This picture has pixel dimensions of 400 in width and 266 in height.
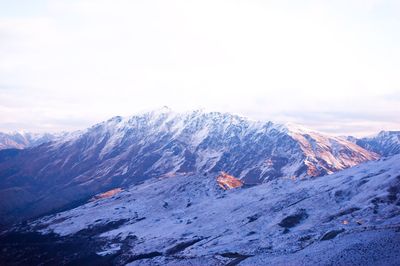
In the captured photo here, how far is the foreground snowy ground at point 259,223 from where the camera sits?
82.7 m

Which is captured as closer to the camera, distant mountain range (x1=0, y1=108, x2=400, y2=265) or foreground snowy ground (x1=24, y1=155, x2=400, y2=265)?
foreground snowy ground (x1=24, y1=155, x2=400, y2=265)

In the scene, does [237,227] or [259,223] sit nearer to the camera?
[259,223]

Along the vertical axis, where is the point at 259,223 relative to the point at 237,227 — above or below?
above

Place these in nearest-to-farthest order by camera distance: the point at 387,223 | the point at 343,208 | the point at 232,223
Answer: the point at 387,223 < the point at 343,208 < the point at 232,223

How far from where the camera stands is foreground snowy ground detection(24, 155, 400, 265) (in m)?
82.7

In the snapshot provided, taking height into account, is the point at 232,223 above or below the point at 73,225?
→ above

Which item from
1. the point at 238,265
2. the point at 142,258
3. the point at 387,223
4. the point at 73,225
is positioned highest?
A: the point at 387,223

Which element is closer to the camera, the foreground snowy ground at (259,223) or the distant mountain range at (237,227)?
the foreground snowy ground at (259,223)

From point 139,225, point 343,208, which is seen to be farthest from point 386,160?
point 139,225

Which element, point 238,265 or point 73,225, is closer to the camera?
point 238,265

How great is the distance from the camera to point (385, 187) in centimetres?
12425

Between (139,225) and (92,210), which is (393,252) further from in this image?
(92,210)

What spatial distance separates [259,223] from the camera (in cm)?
12494

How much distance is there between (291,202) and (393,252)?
7078 centimetres
